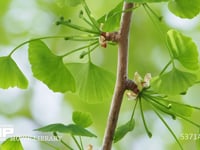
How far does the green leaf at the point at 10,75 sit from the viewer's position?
1.99ft

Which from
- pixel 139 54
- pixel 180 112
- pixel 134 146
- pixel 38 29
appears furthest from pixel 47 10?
pixel 180 112

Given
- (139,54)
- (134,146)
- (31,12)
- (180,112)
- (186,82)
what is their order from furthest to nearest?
1. (31,12)
2. (139,54)
3. (134,146)
4. (180,112)
5. (186,82)

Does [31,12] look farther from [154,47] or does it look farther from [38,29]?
[154,47]

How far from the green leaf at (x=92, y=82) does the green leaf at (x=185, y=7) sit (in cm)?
14

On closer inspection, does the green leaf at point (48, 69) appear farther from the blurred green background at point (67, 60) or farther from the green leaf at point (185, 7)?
the blurred green background at point (67, 60)

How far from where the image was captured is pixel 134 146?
1.57 m

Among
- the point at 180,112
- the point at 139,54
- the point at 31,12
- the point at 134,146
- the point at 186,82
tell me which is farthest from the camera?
the point at 31,12

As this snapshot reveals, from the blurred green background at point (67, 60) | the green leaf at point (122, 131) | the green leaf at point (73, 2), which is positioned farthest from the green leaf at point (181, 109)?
the blurred green background at point (67, 60)

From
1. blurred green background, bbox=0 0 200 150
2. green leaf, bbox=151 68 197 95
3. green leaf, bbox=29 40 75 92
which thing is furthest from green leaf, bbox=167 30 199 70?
blurred green background, bbox=0 0 200 150

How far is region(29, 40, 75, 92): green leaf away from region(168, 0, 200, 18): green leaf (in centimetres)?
15

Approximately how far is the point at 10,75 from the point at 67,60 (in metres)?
1.07

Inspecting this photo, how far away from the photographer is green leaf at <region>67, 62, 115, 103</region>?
656 mm

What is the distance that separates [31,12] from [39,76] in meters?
1.42

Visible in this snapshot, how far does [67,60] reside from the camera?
1683 millimetres
